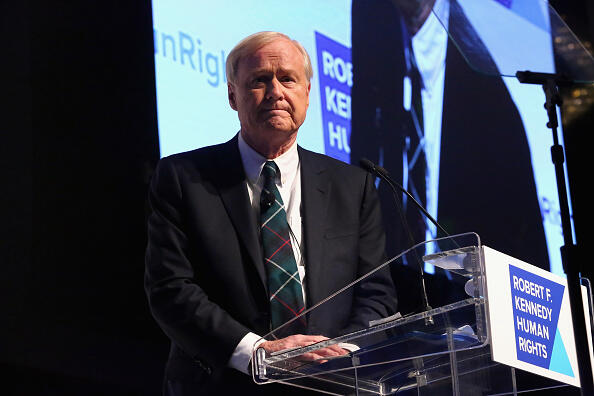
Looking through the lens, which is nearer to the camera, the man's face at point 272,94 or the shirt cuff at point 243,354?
the shirt cuff at point 243,354

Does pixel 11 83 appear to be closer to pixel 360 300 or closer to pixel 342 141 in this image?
pixel 342 141

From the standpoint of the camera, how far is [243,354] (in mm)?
1981

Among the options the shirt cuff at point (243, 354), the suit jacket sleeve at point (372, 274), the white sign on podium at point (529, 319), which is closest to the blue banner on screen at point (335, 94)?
the suit jacket sleeve at point (372, 274)

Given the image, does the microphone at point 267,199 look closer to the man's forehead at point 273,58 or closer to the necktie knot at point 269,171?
the necktie knot at point 269,171

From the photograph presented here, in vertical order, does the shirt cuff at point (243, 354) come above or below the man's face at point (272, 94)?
below

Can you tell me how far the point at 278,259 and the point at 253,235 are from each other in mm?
93

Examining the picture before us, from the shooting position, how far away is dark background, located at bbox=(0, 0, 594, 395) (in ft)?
10.3

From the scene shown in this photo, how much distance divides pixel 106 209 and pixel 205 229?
1263mm

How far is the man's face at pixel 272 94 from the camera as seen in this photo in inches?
94.0

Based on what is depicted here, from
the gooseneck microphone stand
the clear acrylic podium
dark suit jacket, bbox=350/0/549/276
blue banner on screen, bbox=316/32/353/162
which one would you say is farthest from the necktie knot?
dark suit jacket, bbox=350/0/549/276

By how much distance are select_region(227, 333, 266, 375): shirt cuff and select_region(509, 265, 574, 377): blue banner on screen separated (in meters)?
0.63

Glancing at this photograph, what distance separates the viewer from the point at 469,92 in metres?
4.96

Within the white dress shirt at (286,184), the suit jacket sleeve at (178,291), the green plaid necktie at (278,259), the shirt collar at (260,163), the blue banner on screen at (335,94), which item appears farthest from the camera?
the blue banner on screen at (335,94)

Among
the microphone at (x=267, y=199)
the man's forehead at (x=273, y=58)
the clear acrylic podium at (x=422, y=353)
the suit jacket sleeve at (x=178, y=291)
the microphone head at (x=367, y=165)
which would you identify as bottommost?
the clear acrylic podium at (x=422, y=353)
